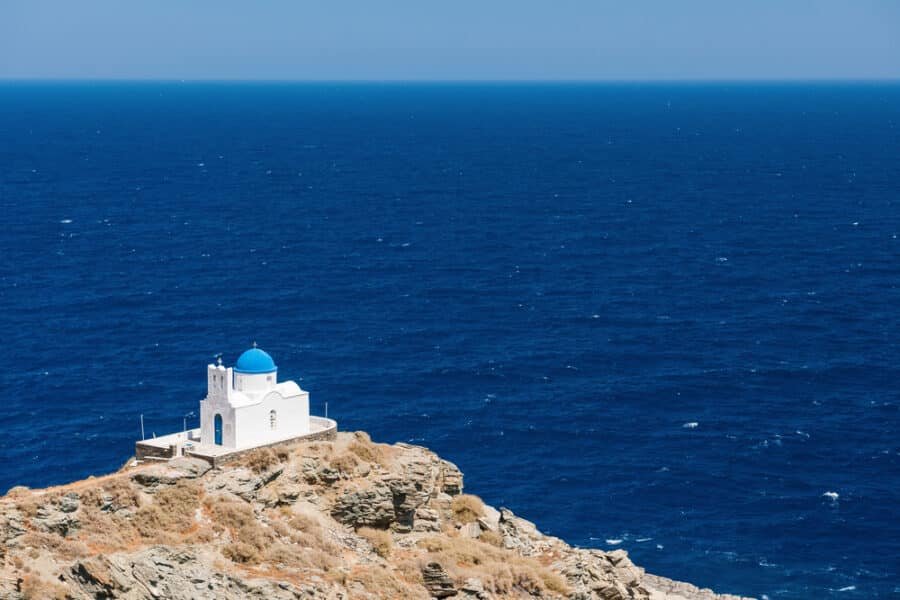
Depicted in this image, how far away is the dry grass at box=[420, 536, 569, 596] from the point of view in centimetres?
5681

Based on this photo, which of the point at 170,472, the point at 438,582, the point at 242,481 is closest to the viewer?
the point at 438,582

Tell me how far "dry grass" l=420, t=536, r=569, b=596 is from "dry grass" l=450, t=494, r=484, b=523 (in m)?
4.66

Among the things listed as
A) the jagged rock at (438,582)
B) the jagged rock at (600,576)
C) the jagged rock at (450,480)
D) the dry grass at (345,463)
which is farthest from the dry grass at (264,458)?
the jagged rock at (600,576)

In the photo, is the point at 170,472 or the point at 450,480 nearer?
the point at 170,472

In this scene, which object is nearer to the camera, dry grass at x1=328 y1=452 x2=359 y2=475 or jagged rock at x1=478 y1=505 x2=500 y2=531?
dry grass at x1=328 y1=452 x2=359 y2=475

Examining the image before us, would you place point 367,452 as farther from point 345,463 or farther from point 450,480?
point 450,480

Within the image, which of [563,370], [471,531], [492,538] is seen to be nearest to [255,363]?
[471,531]

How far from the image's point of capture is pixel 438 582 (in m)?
55.9

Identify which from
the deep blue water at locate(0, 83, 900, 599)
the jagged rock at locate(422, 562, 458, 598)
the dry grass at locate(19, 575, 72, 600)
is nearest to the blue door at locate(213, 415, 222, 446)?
the jagged rock at locate(422, 562, 458, 598)

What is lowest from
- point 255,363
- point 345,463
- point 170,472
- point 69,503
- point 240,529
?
point 240,529

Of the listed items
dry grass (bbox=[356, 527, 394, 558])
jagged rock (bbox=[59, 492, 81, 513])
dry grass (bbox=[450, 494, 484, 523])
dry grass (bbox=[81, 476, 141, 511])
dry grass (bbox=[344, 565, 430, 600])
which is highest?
dry grass (bbox=[450, 494, 484, 523])

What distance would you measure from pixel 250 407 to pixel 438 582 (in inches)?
557

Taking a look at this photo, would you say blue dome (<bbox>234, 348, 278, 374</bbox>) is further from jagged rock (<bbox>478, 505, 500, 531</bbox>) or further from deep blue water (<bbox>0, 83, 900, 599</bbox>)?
deep blue water (<bbox>0, 83, 900, 599</bbox>)

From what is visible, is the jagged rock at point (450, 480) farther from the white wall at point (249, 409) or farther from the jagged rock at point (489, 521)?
the white wall at point (249, 409)
